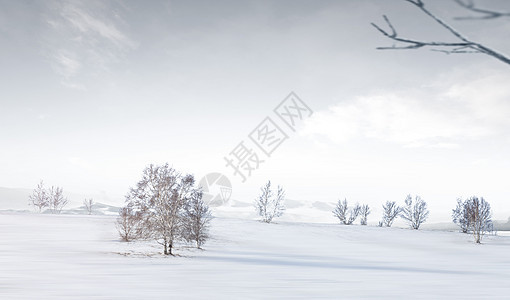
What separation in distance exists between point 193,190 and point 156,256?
636 centimetres

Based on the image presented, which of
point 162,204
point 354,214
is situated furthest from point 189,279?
point 354,214

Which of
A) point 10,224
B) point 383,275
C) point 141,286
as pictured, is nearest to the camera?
point 141,286

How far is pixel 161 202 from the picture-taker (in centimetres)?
2475

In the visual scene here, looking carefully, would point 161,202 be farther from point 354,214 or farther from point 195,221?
point 354,214

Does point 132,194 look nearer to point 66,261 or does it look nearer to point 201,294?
point 66,261

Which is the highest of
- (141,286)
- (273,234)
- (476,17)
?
(476,17)

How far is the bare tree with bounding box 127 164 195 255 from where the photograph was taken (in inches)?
957

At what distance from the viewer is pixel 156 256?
74.1ft

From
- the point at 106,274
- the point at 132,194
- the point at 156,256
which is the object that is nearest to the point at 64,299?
the point at 106,274

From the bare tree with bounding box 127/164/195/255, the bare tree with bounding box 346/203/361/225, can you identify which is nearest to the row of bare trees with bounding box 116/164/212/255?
the bare tree with bounding box 127/164/195/255

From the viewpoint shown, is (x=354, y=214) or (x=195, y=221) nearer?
(x=195, y=221)

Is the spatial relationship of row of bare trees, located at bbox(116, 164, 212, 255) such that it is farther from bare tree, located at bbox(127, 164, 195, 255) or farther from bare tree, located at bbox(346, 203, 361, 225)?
bare tree, located at bbox(346, 203, 361, 225)

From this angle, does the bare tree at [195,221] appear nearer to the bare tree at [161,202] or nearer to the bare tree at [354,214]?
the bare tree at [161,202]

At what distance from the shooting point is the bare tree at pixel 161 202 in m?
24.3
